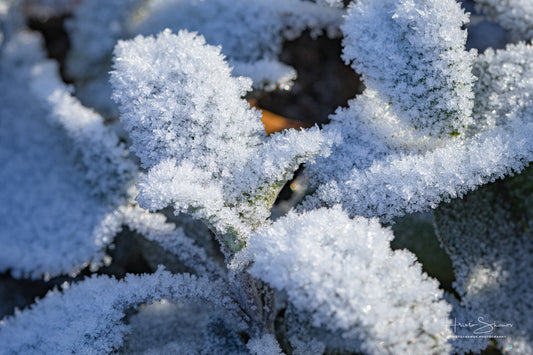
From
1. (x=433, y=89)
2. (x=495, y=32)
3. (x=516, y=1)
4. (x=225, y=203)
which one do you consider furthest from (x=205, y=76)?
(x=495, y=32)

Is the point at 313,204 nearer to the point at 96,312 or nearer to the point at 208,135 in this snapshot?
Answer: the point at 208,135

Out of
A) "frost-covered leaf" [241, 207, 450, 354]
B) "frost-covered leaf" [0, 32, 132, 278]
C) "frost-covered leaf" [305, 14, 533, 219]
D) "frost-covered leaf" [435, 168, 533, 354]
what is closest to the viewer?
"frost-covered leaf" [241, 207, 450, 354]

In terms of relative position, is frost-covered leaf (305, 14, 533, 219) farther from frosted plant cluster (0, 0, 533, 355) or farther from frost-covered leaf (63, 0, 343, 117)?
frost-covered leaf (63, 0, 343, 117)

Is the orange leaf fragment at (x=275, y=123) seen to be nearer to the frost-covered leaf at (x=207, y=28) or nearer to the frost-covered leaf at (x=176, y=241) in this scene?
the frost-covered leaf at (x=207, y=28)

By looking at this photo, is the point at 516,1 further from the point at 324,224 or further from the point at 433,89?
the point at 324,224

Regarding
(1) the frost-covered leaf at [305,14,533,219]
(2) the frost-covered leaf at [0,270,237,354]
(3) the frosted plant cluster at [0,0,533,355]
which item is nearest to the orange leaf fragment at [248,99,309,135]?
(3) the frosted plant cluster at [0,0,533,355]

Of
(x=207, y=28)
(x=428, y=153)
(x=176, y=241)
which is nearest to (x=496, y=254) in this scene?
(x=428, y=153)

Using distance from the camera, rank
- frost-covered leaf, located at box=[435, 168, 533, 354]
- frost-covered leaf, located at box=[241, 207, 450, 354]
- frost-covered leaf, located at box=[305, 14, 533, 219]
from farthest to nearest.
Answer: frost-covered leaf, located at box=[435, 168, 533, 354], frost-covered leaf, located at box=[305, 14, 533, 219], frost-covered leaf, located at box=[241, 207, 450, 354]

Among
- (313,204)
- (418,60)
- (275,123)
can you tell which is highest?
(275,123)
